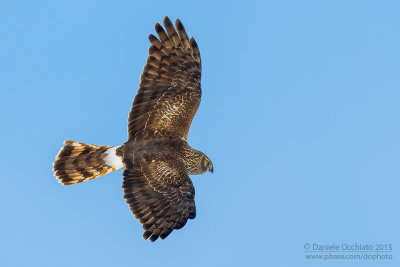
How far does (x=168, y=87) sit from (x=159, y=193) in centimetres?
221

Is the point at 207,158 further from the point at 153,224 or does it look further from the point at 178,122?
the point at 153,224

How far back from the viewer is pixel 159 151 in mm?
11609

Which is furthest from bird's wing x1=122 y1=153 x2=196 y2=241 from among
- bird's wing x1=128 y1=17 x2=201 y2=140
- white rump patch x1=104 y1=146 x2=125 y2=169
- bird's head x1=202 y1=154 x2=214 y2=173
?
bird's wing x1=128 y1=17 x2=201 y2=140

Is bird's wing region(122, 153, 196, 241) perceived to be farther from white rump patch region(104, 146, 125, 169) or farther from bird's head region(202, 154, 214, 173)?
bird's head region(202, 154, 214, 173)

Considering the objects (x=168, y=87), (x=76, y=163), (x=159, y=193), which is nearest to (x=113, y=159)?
(x=76, y=163)

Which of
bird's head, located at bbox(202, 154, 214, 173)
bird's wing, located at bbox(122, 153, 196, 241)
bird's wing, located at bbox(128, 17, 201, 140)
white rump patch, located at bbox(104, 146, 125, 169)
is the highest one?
bird's wing, located at bbox(128, 17, 201, 140)

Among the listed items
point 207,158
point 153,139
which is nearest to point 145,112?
point 153,139

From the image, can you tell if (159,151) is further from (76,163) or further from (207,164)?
(76,163)

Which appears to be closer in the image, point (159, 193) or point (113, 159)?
point (159, 193)

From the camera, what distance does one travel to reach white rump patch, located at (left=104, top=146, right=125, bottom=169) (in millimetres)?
11687

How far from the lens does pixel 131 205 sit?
1123 cm

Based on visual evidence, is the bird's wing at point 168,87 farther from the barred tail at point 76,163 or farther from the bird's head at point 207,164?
the barred tail at point 76,163

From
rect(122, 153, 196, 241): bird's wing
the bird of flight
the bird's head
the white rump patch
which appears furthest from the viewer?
the bird's head

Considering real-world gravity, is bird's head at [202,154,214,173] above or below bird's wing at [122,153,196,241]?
above
